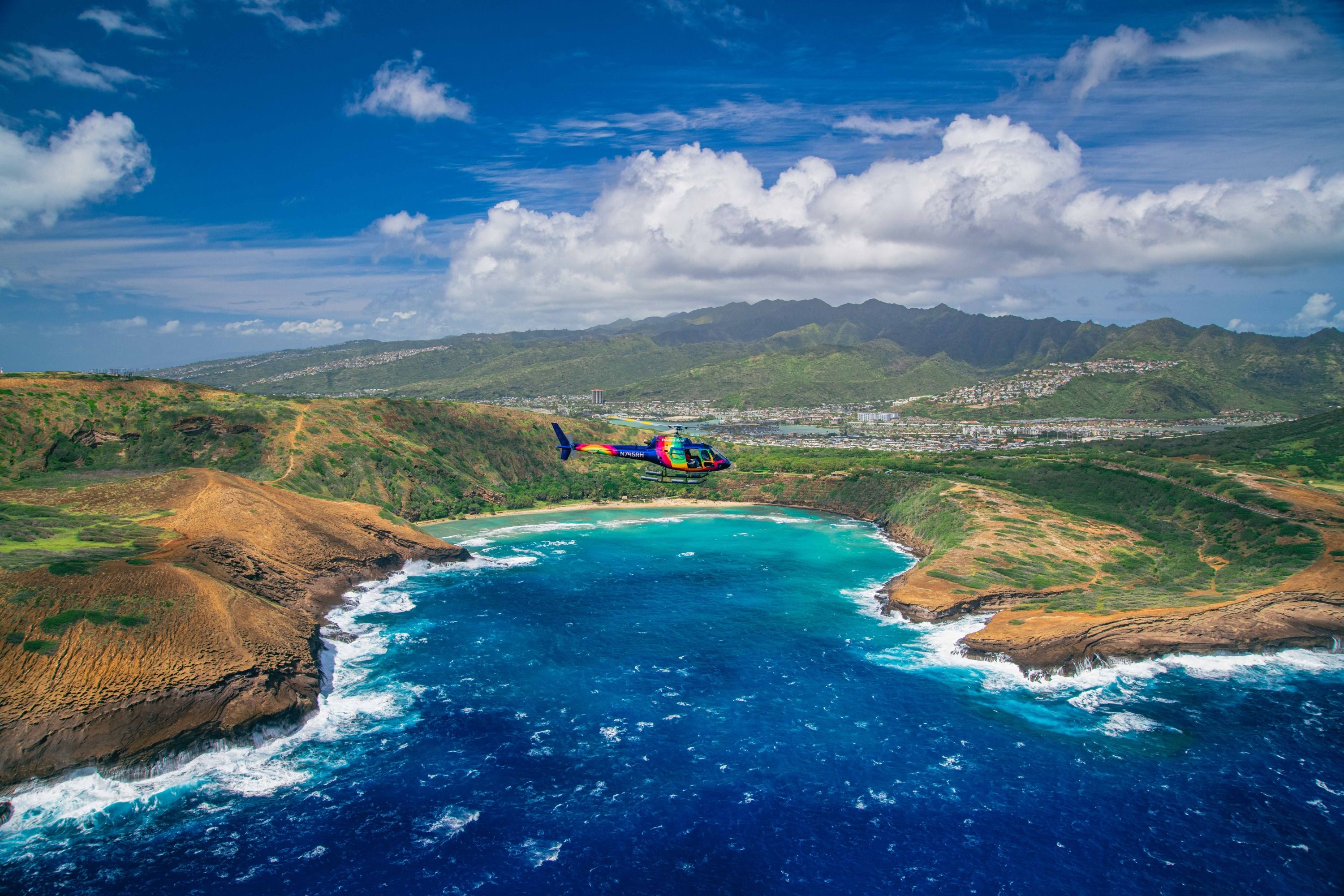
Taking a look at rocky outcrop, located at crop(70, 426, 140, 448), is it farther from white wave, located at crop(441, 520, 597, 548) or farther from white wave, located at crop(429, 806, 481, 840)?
white wave, located at crop(429, 806, 481, 840)

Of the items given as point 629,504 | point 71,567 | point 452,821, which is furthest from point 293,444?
point 452,821

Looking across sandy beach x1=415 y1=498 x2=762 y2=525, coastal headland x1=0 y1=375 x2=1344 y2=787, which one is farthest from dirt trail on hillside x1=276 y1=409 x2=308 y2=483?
sandy beach x1=415 y1=498 x2=762 y2=525

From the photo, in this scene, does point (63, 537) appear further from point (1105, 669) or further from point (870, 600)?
point (1105, 669)

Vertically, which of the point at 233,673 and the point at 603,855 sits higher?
the point at 233,673

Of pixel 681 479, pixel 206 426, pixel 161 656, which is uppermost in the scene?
pixel 206 426

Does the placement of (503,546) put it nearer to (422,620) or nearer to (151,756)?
(422,620)

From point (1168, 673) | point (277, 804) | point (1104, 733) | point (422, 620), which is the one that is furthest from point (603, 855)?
point (1168, 673)

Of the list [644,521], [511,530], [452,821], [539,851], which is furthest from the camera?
[644,521]
